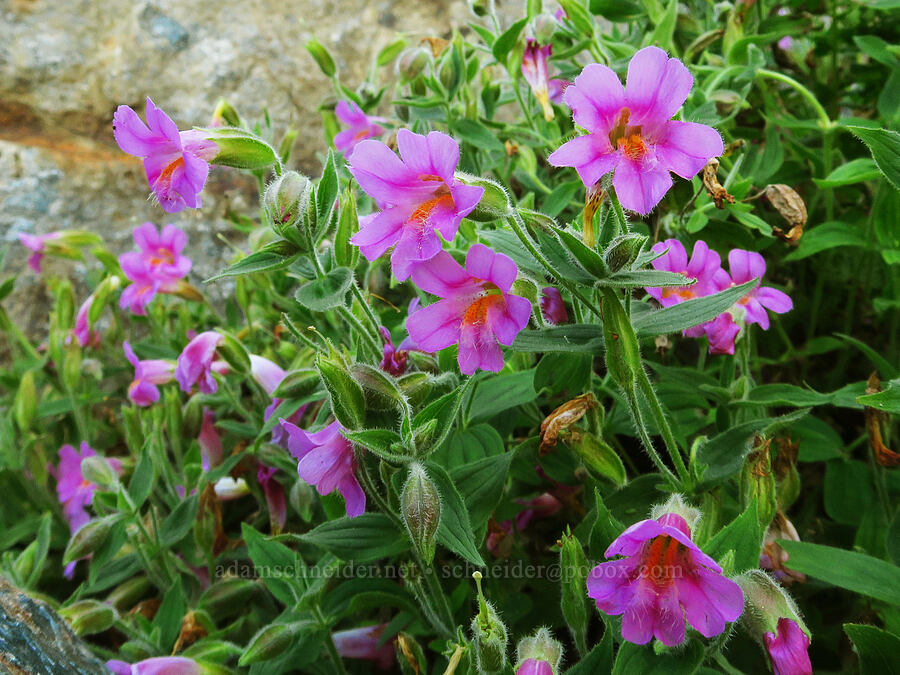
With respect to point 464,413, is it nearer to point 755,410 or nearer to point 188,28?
point 755,410

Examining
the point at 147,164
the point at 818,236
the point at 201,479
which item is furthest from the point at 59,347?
the point at 818,236

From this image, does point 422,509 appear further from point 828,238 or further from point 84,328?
point 84,328

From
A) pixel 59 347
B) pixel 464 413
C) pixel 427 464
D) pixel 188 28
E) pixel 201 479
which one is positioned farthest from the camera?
pixel 188 28

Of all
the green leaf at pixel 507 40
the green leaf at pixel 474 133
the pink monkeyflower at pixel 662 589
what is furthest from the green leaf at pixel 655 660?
the green leaf at pixel 507 40

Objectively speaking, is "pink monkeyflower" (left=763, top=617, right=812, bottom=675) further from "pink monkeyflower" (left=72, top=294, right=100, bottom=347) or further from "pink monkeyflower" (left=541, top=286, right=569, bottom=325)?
"pink monkeyflower" (left=72, top=294, right=100, bottom=347)

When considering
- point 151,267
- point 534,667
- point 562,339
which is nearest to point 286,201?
point 562,339

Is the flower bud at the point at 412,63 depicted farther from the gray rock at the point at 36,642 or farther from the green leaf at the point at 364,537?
the gray rock at the point at 36,642
